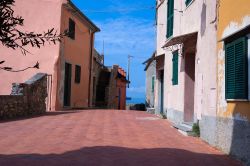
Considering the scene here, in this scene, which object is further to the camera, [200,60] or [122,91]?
[122,91]

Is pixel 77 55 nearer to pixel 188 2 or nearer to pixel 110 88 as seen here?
pixel 110 88

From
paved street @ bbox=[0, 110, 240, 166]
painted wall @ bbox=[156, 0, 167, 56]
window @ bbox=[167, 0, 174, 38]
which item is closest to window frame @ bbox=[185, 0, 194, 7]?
window @ bbox=[167, 0, 174, 38]

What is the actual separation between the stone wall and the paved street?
208 centimetres

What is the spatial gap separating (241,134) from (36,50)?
15820mm

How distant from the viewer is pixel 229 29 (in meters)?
9.21

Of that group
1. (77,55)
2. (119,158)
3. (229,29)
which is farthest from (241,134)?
(77,55)

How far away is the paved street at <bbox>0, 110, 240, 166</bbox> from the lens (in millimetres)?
8172

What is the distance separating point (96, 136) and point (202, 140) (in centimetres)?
286

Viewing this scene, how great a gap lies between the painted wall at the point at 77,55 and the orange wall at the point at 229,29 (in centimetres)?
1339

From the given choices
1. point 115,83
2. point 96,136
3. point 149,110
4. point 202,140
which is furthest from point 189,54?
point 115,83

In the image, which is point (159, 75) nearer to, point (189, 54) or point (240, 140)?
point (189, 54)

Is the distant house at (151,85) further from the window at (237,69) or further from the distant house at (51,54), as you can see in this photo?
the window at (237,69)

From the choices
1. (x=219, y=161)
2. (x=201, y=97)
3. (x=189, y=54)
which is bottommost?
(x=219, y=161)

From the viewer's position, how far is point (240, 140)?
841 cm
